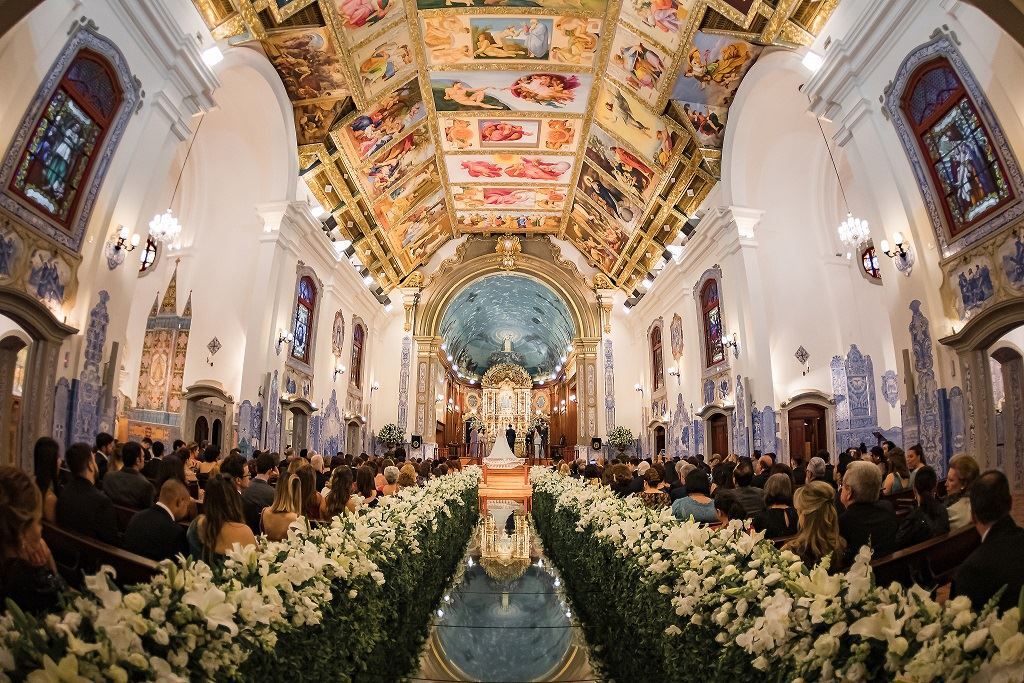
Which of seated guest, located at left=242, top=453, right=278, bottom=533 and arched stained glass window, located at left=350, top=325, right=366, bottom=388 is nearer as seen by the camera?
seated guest, located at left=242, top=453, right=278, bottom=533

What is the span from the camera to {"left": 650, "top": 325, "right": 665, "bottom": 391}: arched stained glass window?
75.7 ft

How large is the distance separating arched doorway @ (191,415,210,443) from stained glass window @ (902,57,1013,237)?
15369 millimetres

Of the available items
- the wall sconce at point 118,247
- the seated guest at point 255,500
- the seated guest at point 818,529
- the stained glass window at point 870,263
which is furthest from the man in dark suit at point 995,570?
the stained glass window at point 870,263

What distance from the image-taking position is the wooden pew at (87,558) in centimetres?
282

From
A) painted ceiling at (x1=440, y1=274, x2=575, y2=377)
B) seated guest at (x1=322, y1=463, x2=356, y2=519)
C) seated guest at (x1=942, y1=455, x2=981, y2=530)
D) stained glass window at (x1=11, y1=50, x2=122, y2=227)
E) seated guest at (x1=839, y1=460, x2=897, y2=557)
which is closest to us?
seated guest at (x1=839, y1=460, x2=897, y2=557)

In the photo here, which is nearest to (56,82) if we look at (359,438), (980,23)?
(980,23)

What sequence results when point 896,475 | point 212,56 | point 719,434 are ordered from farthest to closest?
point 719,434 < point 212,56 < point 896,475

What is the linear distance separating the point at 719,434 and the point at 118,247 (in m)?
14.2

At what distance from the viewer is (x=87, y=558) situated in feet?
10.1

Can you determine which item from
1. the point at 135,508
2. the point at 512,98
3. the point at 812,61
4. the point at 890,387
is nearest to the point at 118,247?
the point at 135,508

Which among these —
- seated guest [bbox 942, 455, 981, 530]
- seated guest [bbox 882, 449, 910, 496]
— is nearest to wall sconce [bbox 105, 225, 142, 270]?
seated guest [bbox 942, 455, 981, 530]

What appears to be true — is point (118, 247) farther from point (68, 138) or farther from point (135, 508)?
point (135, 508)

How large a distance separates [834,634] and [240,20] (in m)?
12.2

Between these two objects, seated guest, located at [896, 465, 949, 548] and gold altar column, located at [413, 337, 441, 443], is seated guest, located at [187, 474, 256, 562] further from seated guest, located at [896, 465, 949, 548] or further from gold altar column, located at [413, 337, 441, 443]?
gold altar column, located at [413, 337, 441, 443]
